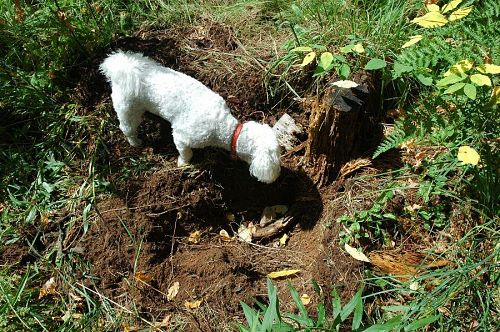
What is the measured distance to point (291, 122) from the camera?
3010 mm

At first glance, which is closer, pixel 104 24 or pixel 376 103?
pixel 376 103

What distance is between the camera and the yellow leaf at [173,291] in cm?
250

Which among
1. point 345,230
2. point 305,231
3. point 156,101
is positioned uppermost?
point 156,101

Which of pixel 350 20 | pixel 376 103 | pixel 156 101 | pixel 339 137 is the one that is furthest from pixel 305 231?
pixel 350 20

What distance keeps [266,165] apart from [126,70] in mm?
1026

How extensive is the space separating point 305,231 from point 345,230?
13.9 inches

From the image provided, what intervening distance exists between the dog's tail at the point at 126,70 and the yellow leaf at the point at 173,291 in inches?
46.3

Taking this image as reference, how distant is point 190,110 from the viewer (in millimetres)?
2643

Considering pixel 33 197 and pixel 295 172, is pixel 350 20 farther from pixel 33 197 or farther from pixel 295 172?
pixel 33 197

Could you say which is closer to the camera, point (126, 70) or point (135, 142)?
point (126, 70)

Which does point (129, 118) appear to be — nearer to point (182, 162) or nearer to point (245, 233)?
point (182, 162)

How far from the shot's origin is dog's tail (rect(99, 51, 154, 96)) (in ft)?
8.63

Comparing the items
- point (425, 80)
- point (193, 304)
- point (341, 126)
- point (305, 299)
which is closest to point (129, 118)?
point (193, 304)

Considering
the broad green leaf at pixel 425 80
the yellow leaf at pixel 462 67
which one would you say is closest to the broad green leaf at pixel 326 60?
the broad green leaf at pixel 425 80
